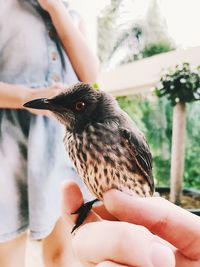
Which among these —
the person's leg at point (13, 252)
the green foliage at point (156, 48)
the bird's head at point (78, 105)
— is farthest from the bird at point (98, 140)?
the green foliage at point (156, 48)

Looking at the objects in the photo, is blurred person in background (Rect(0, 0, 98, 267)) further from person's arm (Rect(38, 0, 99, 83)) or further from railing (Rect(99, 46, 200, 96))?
railing (Rect(99, 46, 200, 96))

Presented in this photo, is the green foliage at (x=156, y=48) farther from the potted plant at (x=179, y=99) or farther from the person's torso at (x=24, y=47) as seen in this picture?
the person's torso at (x=24, y=47)

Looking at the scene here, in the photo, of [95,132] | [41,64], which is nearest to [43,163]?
[41,64]

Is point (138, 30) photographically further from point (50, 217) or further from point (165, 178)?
point (50, 217)

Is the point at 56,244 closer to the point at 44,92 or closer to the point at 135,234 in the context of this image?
the point at 44,92

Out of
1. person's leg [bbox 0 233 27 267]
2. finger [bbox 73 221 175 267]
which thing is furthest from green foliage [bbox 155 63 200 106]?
finger [bbox 73 221 175 267]

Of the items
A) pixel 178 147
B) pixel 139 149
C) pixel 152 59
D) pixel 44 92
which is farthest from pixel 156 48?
pixel 139 149
